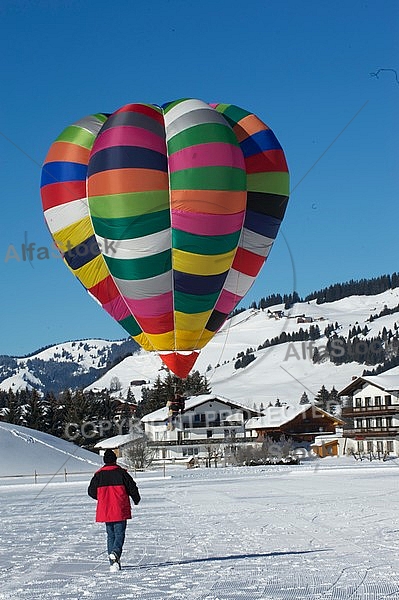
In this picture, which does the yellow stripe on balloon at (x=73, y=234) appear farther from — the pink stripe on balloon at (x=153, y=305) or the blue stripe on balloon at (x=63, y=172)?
the pink stripe on balloon at (x=153, y=305)

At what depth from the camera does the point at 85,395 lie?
91750 millimetres

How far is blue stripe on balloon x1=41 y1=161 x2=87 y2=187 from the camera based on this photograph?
A: 20344 mm

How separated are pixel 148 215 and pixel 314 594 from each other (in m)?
10.8

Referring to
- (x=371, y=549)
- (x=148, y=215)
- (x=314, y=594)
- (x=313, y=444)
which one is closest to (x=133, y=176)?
(x=148, y=215)

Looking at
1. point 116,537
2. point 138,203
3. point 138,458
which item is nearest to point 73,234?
point 138,203

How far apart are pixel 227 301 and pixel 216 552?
27.7ft

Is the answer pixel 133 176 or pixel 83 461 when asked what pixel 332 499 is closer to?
pixel 133 176

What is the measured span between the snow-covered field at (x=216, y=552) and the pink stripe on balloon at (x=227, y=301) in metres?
4.86

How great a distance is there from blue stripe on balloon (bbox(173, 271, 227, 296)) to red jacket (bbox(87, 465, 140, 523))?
759 centimetres

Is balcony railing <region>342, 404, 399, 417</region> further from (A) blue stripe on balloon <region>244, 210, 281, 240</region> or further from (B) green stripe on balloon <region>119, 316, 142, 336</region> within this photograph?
(B) green stripe on balloon <region>119, 316, 142, 336</region>

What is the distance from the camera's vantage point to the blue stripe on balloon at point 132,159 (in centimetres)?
1917

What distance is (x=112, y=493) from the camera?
1254 centimetres

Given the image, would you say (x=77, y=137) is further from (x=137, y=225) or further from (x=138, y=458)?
(x=138, y=458)

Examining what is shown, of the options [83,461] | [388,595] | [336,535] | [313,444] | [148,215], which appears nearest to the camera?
[388,595]
